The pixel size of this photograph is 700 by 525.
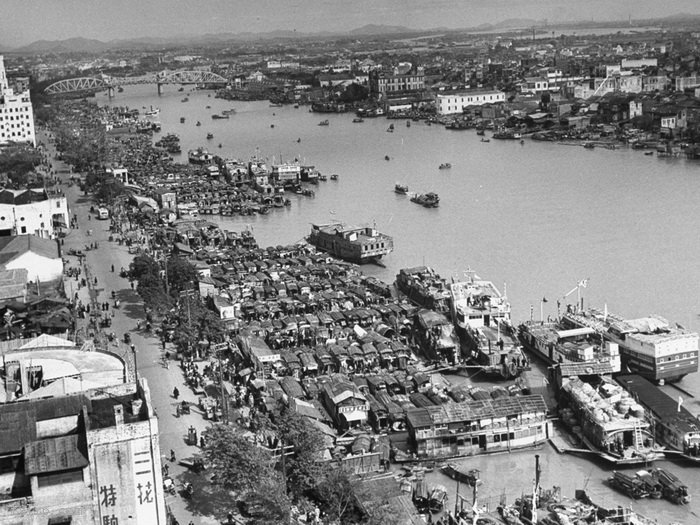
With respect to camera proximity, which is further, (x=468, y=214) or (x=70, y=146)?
(x=70, y=146)

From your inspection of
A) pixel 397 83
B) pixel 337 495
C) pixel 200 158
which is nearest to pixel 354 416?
pixel 337 495

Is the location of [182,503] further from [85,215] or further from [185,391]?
[85,215]

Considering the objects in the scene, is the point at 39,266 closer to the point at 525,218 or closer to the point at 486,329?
the point at 486,329

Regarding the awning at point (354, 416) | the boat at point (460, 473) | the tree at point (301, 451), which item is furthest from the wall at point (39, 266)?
the boat at point (460, 473)

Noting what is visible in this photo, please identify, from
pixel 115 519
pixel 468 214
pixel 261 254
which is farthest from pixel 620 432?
pixel 468 214

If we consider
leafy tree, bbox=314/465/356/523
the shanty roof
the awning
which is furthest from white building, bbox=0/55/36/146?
leafy tree, bbox=314/465/356/523

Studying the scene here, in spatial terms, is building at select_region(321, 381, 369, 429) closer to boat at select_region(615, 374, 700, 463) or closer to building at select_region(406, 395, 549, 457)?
building at select_region(406, 395, 549, 457)

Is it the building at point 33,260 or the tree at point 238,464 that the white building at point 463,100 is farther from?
the tree at point 238,464
